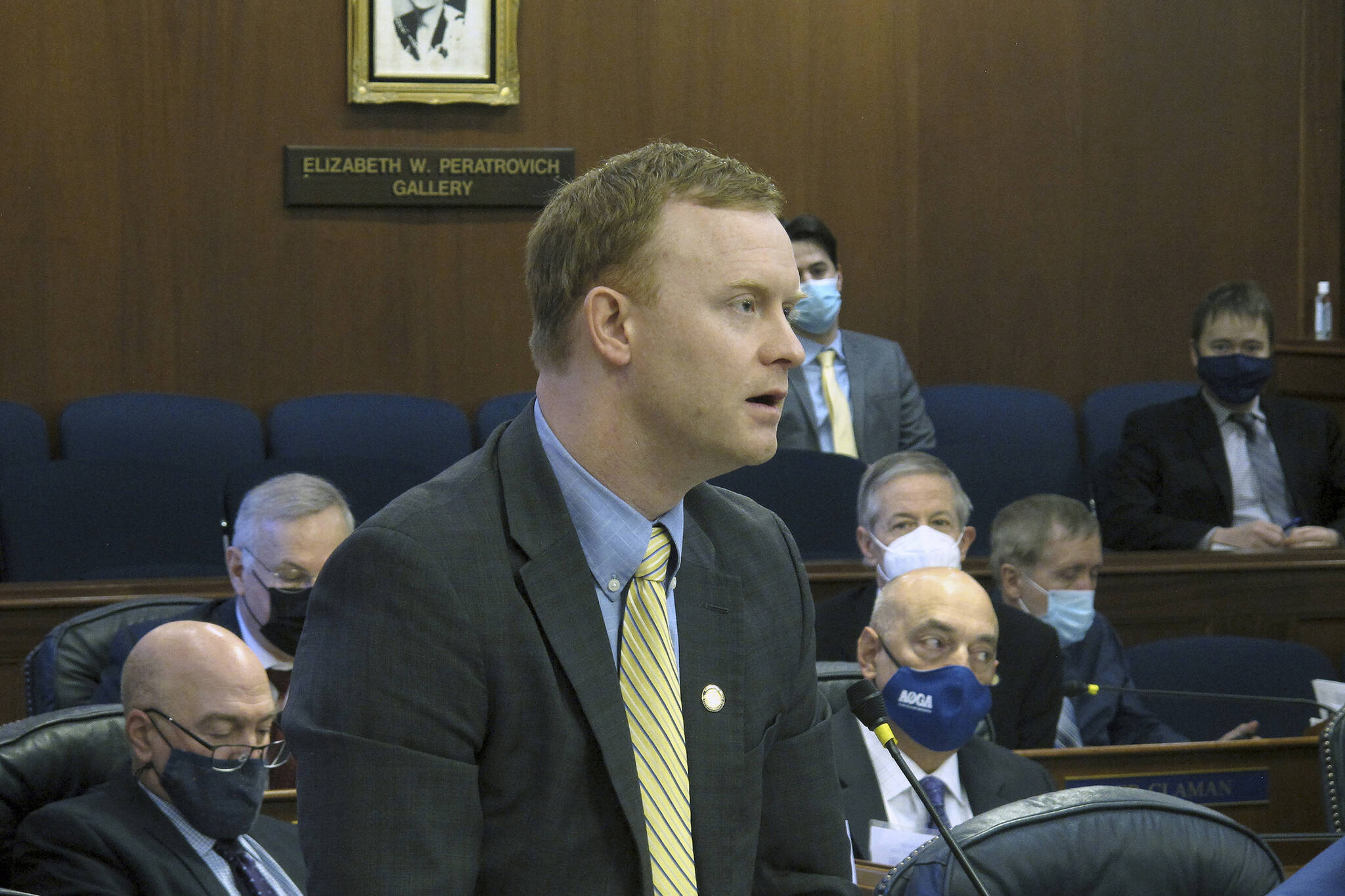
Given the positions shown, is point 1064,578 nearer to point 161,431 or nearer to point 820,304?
point 820,304

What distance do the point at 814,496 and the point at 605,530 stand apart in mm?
3275

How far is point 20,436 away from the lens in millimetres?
5242

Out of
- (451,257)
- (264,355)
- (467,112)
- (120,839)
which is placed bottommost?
(120,839)

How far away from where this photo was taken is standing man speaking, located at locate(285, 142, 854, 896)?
1.25m

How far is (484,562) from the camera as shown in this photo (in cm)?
132

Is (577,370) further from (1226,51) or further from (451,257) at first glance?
(1226,51)

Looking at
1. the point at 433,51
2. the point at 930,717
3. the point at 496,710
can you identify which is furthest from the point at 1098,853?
the point at 433,51

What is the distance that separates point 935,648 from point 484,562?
6.11 ft

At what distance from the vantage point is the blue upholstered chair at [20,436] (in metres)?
5.19

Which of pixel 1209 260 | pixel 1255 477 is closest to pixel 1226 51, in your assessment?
pixel 1209 260

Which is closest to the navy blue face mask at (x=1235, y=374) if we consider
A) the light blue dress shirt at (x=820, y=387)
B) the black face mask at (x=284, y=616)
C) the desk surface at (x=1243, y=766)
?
the light blue dress shirt at (x=820, y=387)

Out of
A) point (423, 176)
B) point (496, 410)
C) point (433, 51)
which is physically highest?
point (433, 51)

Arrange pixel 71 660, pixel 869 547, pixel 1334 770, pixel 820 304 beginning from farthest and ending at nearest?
pixel 820 304, pixel 869 547, pixel 71 660, pixel 1334 770

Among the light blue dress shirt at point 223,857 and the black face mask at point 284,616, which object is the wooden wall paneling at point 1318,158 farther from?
the light blue dress shirt at point 223,857
